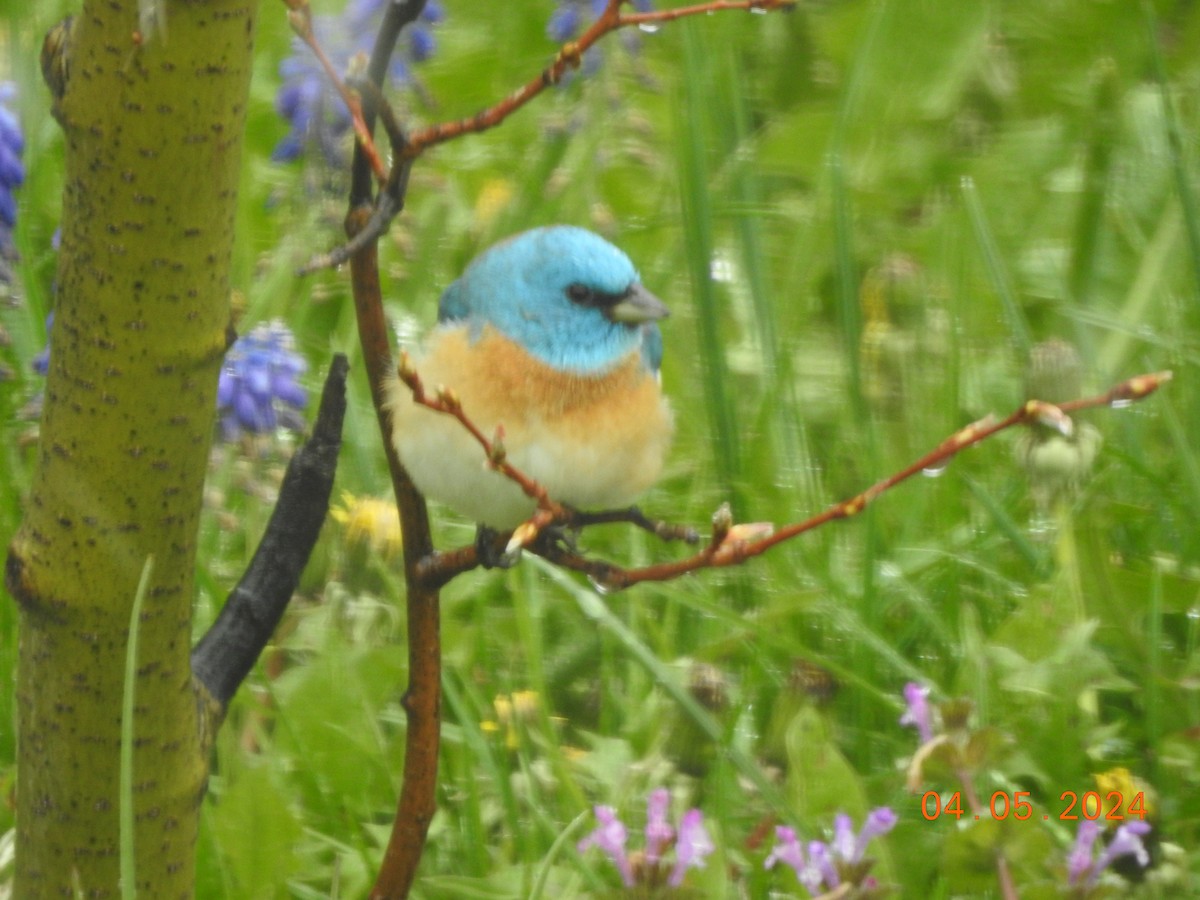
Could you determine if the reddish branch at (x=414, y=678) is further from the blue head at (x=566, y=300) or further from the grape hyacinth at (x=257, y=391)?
the grape hyacinth at (x=257, y=391)

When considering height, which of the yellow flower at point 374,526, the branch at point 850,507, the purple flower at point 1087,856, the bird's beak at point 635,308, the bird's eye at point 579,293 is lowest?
the purple flower at point 1087,856

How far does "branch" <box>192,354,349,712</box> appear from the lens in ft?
3.60

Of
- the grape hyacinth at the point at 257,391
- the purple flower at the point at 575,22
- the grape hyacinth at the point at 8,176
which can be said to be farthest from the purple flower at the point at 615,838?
the purple flower at the point at 575,22

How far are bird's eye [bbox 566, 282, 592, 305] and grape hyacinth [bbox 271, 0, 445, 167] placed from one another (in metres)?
0.23

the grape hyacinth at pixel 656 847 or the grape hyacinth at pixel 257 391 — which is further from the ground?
the grape hyacinth at pixel 257 391

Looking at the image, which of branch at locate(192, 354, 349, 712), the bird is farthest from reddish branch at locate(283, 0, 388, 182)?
the bird

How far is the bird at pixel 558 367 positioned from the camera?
4.23ft

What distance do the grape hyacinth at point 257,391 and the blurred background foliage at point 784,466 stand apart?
55mm

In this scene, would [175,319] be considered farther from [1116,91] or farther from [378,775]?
[1116,91]

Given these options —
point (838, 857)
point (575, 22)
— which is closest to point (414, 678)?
point (838, 857)

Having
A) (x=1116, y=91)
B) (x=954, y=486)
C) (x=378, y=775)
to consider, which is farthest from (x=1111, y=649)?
(x=1116, y=91)

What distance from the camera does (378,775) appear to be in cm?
159

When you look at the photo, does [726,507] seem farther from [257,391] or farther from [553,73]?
[257,391]

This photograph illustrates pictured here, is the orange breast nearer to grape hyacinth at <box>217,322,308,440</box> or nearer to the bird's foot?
the bird's foot
